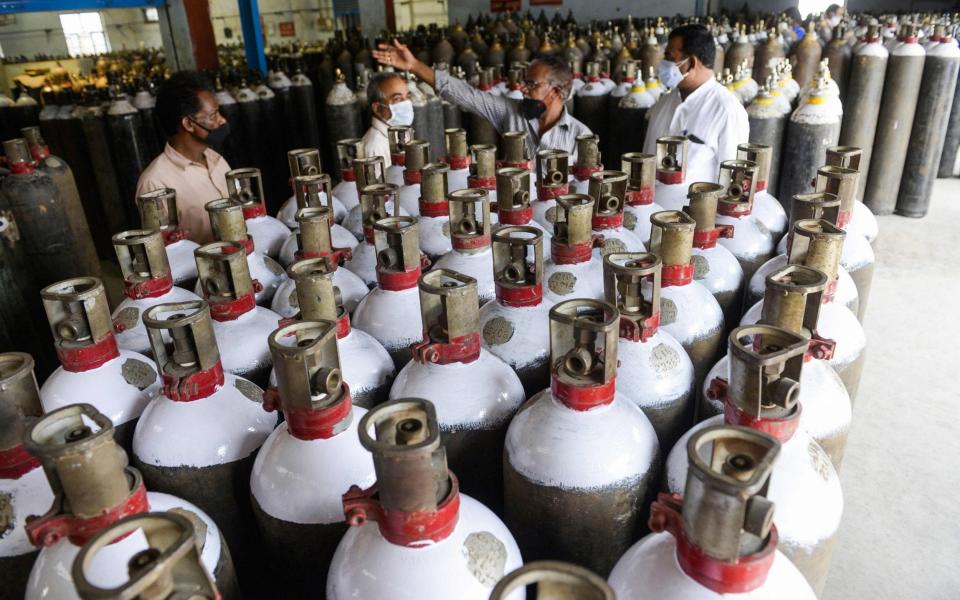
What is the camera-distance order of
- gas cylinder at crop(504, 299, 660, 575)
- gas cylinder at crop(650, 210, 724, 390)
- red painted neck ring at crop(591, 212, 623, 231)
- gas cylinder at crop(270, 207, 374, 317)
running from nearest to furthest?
gas cylinder at crop(504, 299, 660, 575) < gas cylinder at crop(650, 210, 724, 390) < gas cylinder at crop(270, 207, 374, 317) < red painted neck ring at crop(591, 212, 623, 231)

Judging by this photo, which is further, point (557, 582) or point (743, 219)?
point (743, 219)

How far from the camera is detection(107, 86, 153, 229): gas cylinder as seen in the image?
4.18 metres

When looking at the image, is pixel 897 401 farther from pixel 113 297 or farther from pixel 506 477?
pixel 113 297

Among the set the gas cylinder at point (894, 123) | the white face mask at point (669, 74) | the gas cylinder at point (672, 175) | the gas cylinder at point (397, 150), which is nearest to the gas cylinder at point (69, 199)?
the gas cylinder at point (397, 150)

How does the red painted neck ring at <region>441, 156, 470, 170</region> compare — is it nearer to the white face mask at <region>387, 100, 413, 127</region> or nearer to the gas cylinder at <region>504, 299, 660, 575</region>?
the white face mask at <region>387, 100, 413, 127</region>

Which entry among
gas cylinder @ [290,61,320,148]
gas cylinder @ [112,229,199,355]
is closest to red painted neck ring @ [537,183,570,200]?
gas cylinder @ [112,229,199,355]

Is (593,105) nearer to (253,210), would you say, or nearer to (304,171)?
(304,171)

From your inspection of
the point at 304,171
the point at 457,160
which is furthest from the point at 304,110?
the point at 304,171

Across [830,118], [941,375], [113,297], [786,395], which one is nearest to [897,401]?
[941,375]

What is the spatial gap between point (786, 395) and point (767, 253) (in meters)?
1.20

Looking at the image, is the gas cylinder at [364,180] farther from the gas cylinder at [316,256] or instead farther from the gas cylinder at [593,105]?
the gas cylinder at [593,105]

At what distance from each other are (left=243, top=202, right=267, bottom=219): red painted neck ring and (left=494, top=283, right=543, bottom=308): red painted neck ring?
→ 1145 millimetres

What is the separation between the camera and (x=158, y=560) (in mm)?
666

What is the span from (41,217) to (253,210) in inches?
39.0
